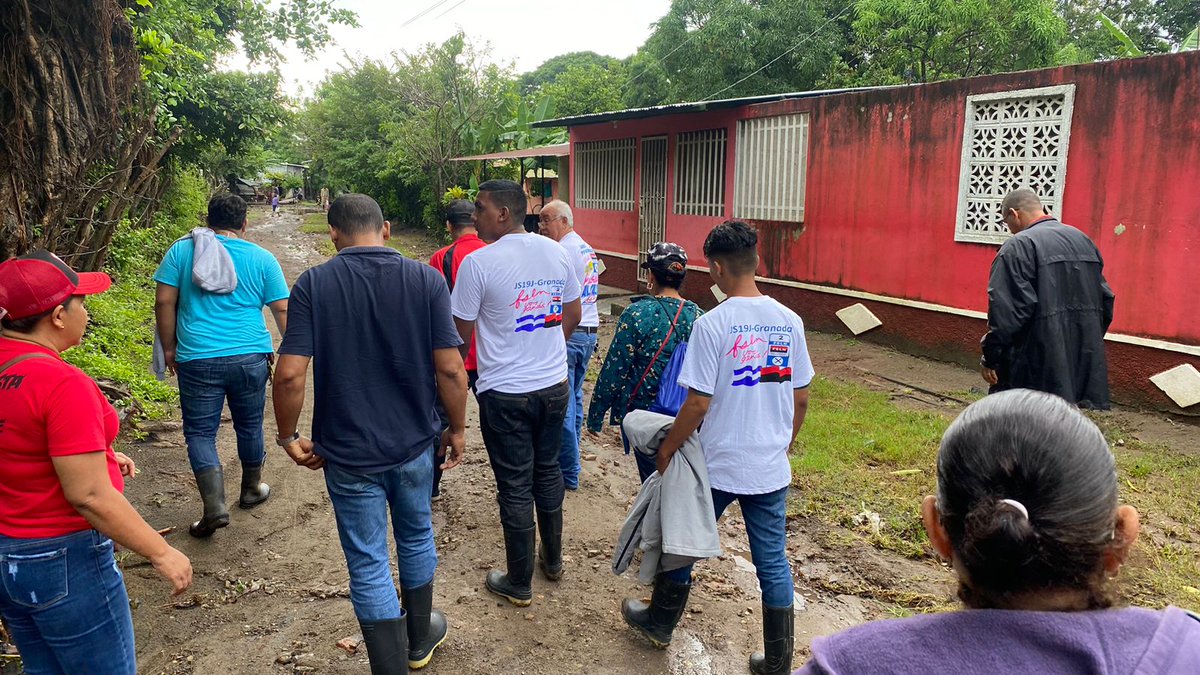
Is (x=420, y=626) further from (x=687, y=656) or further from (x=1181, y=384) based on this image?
(x=1181, y=384)

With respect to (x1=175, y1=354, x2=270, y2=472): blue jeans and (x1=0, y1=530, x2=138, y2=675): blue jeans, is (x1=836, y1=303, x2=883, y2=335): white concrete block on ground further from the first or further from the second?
(x1=0, y1=530, x2=138, y2=675): blue jeans

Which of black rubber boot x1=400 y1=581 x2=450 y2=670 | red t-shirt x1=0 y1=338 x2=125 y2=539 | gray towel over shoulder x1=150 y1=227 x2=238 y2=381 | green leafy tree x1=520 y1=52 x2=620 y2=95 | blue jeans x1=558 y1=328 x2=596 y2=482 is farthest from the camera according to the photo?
green leafy tree x1=520 y1=52 x2=620 y2=95

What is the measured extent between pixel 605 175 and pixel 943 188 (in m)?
7.10

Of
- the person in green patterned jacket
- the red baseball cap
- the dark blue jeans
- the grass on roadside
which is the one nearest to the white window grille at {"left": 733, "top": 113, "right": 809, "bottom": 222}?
the grass on roadside

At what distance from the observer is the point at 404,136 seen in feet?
79.7

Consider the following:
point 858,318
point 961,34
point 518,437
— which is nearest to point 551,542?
point 518,437

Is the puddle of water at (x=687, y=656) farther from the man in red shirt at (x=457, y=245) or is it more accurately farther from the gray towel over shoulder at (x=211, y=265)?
the gray towel over shoulder at (x=211, y=265)

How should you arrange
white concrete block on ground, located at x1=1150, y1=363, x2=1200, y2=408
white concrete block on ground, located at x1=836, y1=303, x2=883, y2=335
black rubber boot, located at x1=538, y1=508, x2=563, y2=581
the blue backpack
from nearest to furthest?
1. the blue backpack
2. black rubber boot, located at x1=538, y1=508, x2=563, y2=581
3. white concrete block on ground, located at x1=1150, y1=363, x2=1200, y2=408
4. white concrete block on ground, located at x1=836, y1=303, x2=883, y2=335

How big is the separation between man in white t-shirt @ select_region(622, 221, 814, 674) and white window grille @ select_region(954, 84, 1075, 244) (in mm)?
5477

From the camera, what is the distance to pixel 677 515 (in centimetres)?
302

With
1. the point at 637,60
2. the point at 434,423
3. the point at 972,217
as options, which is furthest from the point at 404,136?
the point at 434,423

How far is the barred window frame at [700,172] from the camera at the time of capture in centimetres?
1121

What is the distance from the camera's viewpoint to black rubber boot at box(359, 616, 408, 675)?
2.90 m

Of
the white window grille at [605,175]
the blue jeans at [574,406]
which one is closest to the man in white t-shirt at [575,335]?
the blue jeans at [574,406]
